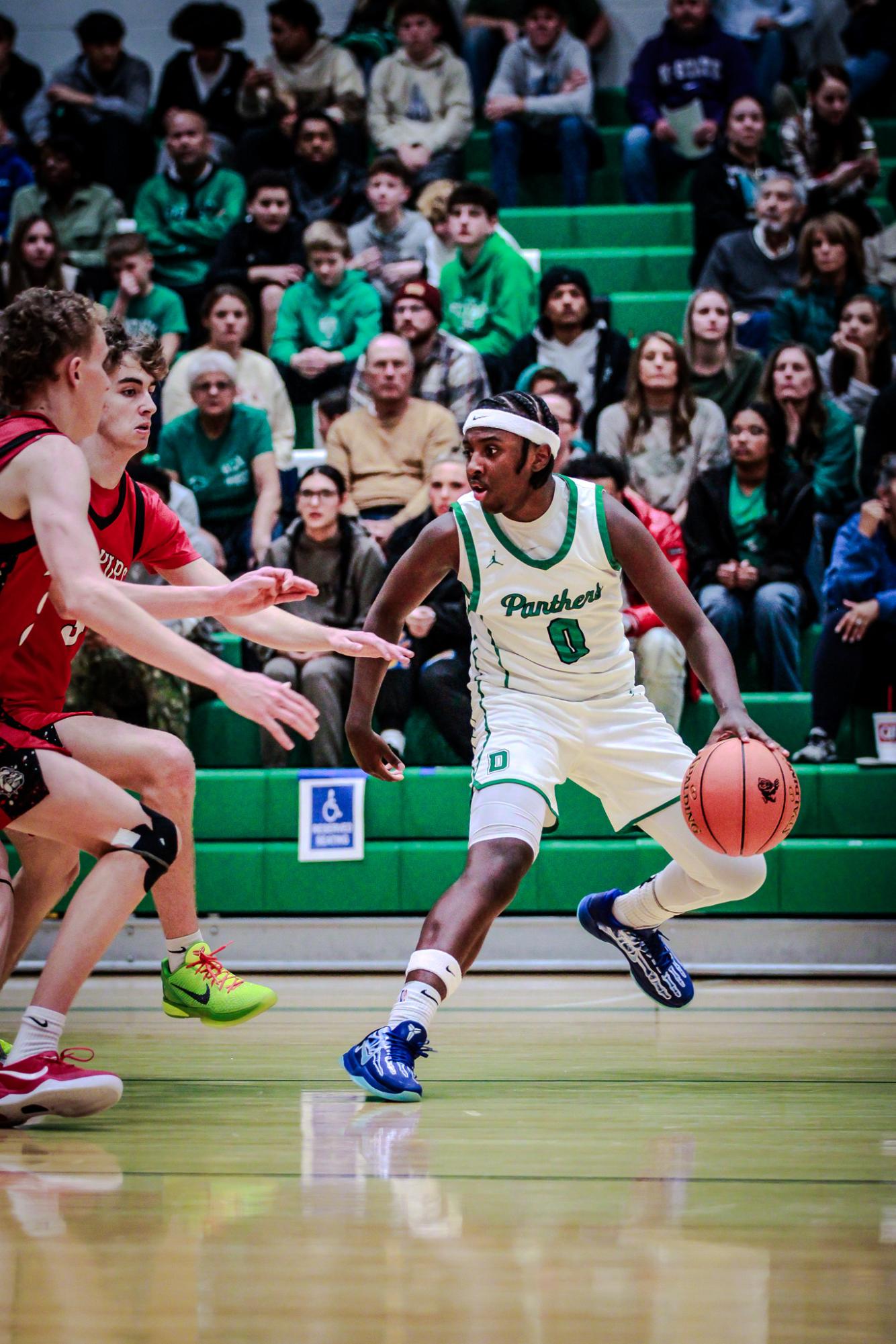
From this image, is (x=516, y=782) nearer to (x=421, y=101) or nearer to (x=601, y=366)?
(x=601, y=366)

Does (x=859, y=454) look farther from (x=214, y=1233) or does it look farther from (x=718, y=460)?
(x=214, y=1233)

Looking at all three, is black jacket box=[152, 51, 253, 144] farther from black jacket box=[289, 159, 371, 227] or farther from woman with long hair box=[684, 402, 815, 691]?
woman with long hair box=[684, 402, 815, 691]

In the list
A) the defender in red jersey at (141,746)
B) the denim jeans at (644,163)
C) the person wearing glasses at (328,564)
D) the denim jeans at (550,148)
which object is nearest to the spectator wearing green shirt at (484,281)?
the denim jeans at (550,148)

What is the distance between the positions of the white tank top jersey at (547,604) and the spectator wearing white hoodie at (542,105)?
7.04 meters

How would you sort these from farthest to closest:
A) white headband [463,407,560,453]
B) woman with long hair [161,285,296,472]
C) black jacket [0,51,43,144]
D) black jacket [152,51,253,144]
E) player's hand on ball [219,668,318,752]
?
black jacket [0,51,43,144], black jacket [152,51,253,144], woman with long hair [161,285,296,472], white headband [463,407,560,453], player's hand on ball [219,668,318,752]

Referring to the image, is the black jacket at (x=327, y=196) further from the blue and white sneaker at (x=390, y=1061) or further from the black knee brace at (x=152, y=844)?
the blue and white sneaker at (x=390, y=1061)

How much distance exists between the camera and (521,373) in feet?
27.0

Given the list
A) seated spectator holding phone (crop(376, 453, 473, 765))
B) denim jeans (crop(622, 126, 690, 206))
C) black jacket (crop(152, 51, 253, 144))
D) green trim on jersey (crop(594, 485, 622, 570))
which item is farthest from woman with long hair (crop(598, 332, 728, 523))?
black jacket (crop(152, 51, 253, 144))

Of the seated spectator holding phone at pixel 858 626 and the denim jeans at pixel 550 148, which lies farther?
the denim jeans at pixel 550 148

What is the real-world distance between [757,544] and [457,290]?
8.89 ft

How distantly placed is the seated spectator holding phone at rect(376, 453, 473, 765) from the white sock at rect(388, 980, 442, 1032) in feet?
10.8

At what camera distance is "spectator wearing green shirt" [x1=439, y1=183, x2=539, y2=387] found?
342 inches

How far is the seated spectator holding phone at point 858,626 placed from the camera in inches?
255

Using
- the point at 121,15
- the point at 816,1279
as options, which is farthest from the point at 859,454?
the point at 121,15
